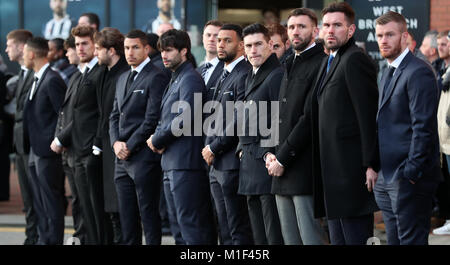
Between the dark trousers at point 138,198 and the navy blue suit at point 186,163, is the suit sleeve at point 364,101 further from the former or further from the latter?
the dark trousers at point 138,198

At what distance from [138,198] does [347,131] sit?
2660 mm

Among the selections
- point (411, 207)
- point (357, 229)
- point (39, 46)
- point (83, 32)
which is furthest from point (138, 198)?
point (411, 207)

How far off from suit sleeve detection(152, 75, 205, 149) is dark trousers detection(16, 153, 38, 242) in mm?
2280

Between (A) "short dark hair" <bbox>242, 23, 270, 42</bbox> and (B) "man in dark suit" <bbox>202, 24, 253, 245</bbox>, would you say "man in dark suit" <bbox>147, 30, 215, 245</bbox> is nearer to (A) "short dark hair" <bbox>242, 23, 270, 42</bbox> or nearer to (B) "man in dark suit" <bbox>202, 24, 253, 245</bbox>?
(B) "man in dark suit" <bbox>202, 24, 253, 245</bbox>

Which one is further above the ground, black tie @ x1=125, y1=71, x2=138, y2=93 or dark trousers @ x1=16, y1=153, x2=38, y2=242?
black tie @ x1=125, y1=71, x2=138, y2=93

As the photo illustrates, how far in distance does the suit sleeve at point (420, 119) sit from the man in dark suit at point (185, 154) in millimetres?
2474

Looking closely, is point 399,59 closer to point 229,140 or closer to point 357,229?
point 357,229

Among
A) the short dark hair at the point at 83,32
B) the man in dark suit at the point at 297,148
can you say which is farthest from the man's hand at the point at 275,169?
the short dark hair at the point at 83,32

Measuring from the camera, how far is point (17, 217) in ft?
38.3

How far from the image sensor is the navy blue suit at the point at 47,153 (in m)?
9.29

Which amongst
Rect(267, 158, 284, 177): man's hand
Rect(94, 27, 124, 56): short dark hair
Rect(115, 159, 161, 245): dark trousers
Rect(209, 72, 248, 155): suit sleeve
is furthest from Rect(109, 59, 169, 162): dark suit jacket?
Rect(267, 158, 284, 177): man's hand

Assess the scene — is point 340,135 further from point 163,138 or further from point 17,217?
point 17,217

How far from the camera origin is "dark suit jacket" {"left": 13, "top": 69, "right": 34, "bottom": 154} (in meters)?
9.57
